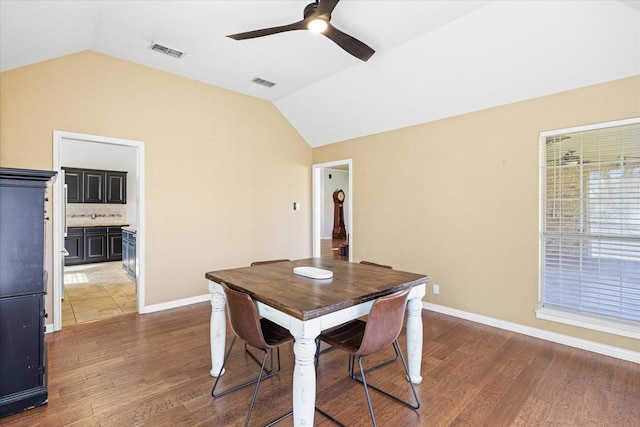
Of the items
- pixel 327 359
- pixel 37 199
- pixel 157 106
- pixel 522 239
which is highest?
pixel 157 106

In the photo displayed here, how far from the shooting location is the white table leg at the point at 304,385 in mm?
1580

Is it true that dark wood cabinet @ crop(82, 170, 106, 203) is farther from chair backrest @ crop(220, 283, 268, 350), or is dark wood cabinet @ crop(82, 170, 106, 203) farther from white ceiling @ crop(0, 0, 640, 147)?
chair backrest @ crop(220, 283, 268, 350)

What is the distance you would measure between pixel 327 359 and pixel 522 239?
7.86 ft

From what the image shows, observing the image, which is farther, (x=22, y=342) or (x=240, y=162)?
(x=240, y=162)

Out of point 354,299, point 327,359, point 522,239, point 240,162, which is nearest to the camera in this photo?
point 354,299

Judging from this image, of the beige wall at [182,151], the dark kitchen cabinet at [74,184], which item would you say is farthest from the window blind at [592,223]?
the dark kitchen cabinet at [74,184]

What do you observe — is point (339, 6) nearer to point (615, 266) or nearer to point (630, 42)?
point (630, 42)

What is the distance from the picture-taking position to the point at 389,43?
10.6ft

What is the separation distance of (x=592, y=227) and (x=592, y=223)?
4 cm

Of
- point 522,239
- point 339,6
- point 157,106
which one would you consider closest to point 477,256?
point 522,239

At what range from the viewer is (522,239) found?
332 centimetres

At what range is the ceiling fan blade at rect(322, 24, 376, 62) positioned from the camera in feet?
7.72

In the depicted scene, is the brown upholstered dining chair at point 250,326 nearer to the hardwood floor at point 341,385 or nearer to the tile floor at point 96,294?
the hardwood floor at point 341,385

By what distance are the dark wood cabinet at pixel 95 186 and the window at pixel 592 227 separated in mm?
8354
